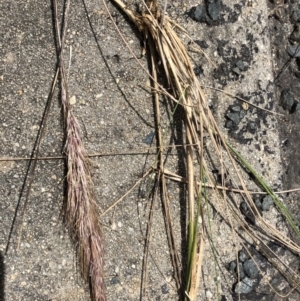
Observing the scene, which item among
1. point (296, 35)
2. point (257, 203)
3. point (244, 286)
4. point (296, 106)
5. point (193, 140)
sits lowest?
point (244, 286)

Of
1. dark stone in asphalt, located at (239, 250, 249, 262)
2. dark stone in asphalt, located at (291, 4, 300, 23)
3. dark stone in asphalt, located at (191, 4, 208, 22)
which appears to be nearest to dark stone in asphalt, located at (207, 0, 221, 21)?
dark stone in asphalt, located at (191, 4, 208, 22)

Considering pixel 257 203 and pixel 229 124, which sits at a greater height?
pixel 229 124

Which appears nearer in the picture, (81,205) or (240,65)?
(81,205)

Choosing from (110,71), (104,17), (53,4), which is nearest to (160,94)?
(110,71)

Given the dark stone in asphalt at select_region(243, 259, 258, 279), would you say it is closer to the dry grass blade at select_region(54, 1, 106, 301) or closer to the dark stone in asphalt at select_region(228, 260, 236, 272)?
the dark stone in asphalt at select_region(228, 260, 236, 272)

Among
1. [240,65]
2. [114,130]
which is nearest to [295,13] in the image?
[240,65]

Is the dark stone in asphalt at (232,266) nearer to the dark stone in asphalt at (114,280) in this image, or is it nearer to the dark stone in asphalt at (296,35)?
the dark stone in asphalt at (114,280)

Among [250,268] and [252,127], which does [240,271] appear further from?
[252,127]
